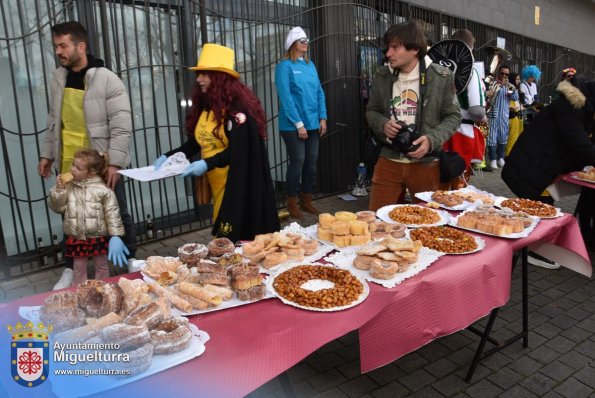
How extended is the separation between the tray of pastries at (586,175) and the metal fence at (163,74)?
11.5ft

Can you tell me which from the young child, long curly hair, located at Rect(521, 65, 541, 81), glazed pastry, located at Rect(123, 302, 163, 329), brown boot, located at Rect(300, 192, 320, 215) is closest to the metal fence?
brown boot, located at Rect(300, 192, 320, 215)

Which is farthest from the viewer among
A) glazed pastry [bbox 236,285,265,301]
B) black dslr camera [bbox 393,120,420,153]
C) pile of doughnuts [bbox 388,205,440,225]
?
black dslr camera [bbox 393,120,420,153]

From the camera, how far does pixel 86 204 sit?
10.7 feet

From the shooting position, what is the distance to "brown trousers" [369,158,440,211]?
329 cm

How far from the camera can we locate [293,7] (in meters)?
6.19

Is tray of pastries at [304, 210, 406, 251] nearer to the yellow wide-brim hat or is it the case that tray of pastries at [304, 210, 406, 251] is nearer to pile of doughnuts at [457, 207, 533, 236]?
pile of doughnuts at [457, 207, 533, 236]

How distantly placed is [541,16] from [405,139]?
13.3m

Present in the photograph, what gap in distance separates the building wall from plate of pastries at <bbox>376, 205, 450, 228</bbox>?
607cm

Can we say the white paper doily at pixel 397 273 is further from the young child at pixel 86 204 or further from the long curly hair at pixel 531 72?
the long curly hair at pixel 531 72

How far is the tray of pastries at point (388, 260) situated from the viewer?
1.94 metres

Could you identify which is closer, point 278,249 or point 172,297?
point 172,297

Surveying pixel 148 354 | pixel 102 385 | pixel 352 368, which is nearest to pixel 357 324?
pixel 148 354

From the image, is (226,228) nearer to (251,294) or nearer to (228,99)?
(228,99)

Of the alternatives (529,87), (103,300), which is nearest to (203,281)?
(103,300)
